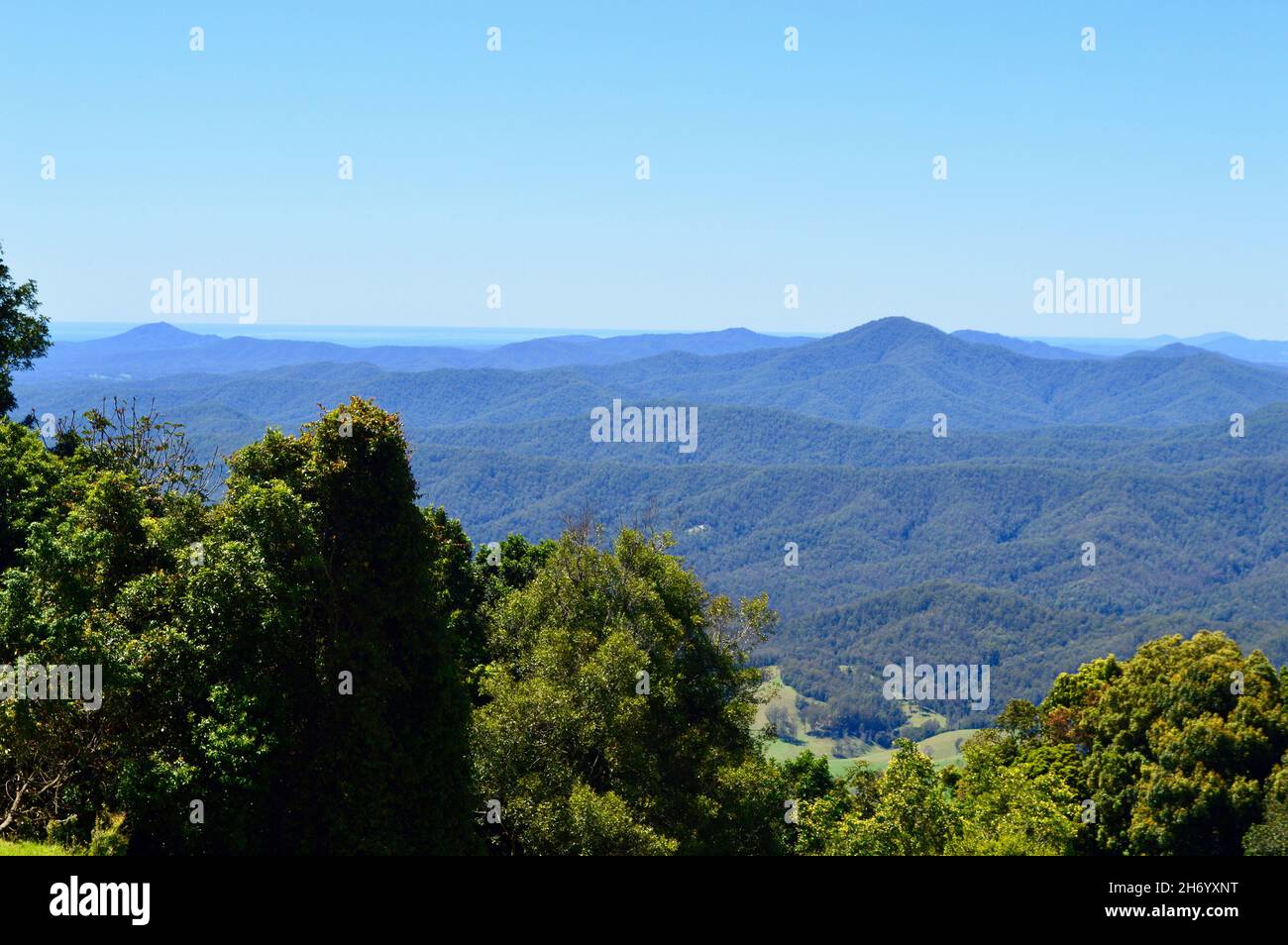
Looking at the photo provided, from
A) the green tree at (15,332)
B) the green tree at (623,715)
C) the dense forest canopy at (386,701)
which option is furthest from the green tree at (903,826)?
the green tree at (15,332)

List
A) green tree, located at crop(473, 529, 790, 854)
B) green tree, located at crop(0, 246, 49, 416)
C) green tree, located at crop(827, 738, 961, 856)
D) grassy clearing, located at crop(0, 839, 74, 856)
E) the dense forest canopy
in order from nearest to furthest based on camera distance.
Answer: grassy clearing, located at crop(0, 839, 74, 856)
the dense forest canopy
green tree, located at crop(473, 529, 790, 854)
green tree, located at crop(827, 738, 961, 856)
green tree, located at crop(0, 246, 49, 416)

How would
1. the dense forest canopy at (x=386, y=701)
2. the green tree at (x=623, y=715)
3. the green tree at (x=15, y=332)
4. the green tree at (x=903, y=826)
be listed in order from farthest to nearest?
the green tree at (x=15, y=332)
the green tree at (x=903, y=826)
the green tree at (x=623, y=715)
the dense forest canopy at (x=386, y=701)

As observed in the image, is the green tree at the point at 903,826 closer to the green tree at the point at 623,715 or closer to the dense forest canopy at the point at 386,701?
the dense forest canopy at the point at 386,701

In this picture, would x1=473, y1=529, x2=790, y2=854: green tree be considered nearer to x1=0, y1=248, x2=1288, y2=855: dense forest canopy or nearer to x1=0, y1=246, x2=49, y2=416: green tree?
x1=0, y1=248, x2=1288, y2=855: dense forest canopy

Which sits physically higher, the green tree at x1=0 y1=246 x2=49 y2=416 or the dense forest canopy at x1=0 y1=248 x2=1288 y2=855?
the green tree at x1=0 y1=246 x2=49 y2=416

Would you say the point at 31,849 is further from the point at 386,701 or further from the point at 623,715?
the point at 623,715

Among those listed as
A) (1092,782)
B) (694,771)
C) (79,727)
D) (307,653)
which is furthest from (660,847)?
(1092,782)

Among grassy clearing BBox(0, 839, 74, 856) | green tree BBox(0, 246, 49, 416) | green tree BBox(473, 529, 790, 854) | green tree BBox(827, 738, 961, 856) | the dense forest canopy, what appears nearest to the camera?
grassy clearing BBox(0, 839, 74, 856)

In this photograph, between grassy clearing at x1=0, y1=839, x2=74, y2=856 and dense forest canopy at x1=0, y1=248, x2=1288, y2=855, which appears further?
dense forest canopy at x1=0, y1=248, x2=1288, y2=855

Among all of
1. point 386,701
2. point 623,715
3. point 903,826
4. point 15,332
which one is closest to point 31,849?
point 386,701

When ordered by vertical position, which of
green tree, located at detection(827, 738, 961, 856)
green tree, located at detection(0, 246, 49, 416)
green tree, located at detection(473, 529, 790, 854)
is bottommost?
green tree, located at detection(827, 738, 961, 856)

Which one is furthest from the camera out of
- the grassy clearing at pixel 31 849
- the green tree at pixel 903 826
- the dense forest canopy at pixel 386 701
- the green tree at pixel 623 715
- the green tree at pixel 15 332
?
the green tree at pixel 15 332

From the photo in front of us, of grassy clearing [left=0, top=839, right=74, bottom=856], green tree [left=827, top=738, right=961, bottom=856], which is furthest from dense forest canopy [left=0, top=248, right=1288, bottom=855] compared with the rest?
grassy clearing [left=0, top=839, right=74, bottom=856]
